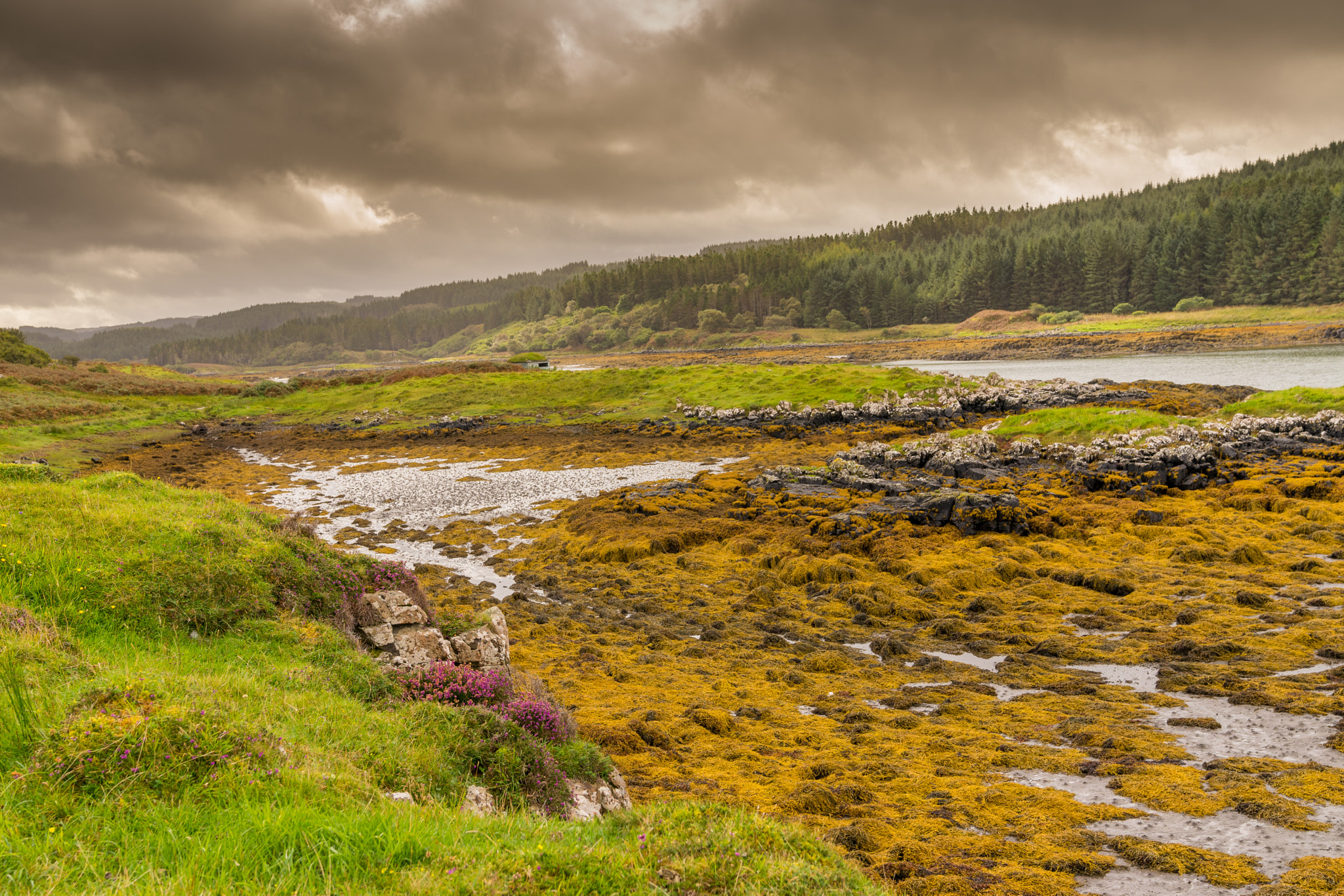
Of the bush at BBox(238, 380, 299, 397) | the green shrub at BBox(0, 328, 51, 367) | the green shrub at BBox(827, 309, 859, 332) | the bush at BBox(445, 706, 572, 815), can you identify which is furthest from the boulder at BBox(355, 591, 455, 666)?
the green shrub at BBox(827, 309, 859, 332)

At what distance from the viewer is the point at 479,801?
7328mm

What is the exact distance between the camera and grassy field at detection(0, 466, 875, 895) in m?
4.83

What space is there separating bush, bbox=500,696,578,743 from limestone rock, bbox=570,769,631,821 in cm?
76

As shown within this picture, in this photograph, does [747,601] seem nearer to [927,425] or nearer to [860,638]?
[860,638]

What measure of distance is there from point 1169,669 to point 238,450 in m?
62.7

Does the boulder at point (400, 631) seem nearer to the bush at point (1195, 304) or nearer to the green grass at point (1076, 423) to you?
the green grass at point (1076, 423)

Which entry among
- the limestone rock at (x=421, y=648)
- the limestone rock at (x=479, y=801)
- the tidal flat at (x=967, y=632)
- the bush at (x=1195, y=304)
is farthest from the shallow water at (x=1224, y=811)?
the bush at (x=1195, y=304)

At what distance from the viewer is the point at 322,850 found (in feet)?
16.6

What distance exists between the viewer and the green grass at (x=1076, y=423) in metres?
Answer: 35.7

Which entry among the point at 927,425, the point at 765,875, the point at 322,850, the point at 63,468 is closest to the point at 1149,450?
the point at 927,425

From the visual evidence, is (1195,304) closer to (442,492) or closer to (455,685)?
(442,492)

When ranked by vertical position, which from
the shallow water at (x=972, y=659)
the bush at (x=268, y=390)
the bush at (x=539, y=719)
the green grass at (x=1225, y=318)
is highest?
the green grass at (x=1225, y=318)

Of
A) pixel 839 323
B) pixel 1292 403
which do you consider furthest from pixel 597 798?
pixel 839 323

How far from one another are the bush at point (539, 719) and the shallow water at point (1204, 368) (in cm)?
6815
